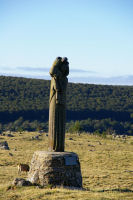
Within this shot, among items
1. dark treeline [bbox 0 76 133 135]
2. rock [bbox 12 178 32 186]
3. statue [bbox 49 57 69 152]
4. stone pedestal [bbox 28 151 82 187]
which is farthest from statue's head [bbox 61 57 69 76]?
dark treeline [bbox 0 76 133 135]

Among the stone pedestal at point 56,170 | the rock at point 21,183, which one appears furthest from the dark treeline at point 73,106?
the rock at point 21,183

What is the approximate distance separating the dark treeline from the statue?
44840mm

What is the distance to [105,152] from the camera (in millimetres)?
31859

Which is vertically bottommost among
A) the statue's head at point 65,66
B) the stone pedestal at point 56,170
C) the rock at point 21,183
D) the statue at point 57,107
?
the rock at point 21,183

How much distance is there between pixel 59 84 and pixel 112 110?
208ft

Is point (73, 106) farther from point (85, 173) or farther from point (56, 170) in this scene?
point (56, 170)

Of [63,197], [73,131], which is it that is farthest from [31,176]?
[73,131]

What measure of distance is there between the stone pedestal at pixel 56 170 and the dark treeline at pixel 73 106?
45333 millimetres

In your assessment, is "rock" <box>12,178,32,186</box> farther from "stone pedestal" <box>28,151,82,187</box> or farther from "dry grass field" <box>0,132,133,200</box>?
"stone pedestal" <box>28,151,82,187</box>

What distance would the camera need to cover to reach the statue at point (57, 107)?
528 inches

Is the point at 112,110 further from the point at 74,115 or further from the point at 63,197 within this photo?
the point at 63,197

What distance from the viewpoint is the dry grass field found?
434 inches

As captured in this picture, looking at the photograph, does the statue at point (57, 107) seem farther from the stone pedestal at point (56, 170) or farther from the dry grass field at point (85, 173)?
the dry grass field at point (85, 173)

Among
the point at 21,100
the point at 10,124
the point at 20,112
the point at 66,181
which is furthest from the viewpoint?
the point at 21,100
